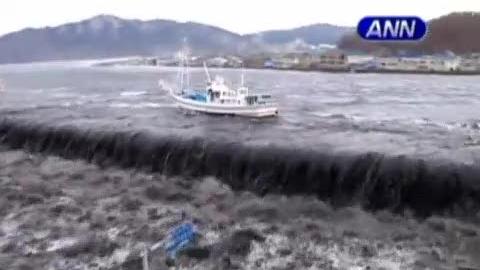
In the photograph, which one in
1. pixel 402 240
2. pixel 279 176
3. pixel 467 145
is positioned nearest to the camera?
pixel 402 240

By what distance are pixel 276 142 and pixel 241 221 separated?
8856mm

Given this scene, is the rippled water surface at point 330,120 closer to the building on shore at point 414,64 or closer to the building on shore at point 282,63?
the building on shore at point 414,64

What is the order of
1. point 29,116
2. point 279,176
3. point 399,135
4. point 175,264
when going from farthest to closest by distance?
point 29,116 < point 399,135 < point 279,176 < point 175,264

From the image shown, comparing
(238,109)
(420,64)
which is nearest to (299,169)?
(238,109)

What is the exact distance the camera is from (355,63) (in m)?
101

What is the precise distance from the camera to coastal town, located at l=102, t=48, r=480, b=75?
83.9 meters

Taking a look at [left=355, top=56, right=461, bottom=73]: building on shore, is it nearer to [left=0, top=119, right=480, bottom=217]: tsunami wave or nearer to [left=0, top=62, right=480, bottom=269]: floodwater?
[left=0, top=62, right=480, bottom=269]: floodwater

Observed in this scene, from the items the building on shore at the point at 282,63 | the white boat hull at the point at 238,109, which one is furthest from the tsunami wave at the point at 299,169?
→ the building on shore at the point at 282,63

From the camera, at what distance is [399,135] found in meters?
27.2

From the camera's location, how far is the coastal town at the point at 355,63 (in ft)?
275

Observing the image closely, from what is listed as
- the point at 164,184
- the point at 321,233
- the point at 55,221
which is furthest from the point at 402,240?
the point at 55,221

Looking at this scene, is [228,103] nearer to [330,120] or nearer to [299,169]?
[330,120]

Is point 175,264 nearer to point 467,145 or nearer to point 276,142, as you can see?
point 276,142

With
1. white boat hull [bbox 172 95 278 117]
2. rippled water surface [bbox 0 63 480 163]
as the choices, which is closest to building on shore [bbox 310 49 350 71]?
rippled water surface [bbox 0 63 480 163]
